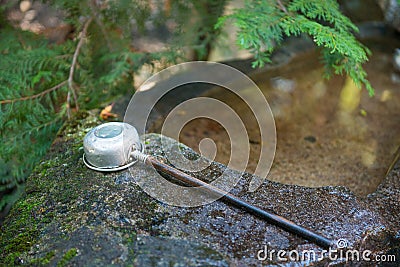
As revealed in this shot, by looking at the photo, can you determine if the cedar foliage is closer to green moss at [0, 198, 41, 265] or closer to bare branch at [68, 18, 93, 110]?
bare branch at [68, 18, 93, 110]

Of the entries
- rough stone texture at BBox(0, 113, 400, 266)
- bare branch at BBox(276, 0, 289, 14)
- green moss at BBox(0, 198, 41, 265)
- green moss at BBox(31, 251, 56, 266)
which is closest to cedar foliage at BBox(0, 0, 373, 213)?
bare branch at BBox(276, 0, 289, 14)

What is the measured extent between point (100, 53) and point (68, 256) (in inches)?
85.4

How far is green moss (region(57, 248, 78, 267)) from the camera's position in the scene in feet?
5.22

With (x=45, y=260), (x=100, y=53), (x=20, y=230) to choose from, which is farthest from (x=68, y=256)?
(x=100, y=53)

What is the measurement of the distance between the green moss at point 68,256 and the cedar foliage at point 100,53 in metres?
1.30

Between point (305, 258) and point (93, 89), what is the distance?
84.9 inches

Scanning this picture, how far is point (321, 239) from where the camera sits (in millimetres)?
1692

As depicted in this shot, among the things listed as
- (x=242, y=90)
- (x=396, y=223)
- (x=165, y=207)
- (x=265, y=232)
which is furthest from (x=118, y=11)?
(x=396, y=223)

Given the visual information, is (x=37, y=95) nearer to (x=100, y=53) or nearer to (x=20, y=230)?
(x=100, y=53)

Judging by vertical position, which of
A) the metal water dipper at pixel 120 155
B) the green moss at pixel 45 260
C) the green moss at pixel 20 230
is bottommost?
the green moss at pixel 20 230

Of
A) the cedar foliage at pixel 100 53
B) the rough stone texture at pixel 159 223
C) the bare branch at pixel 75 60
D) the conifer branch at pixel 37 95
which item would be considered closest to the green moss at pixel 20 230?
the rough stone texture at pixel 159 223

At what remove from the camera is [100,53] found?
11.3 feet

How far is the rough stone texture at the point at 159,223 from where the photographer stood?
1.63 metres

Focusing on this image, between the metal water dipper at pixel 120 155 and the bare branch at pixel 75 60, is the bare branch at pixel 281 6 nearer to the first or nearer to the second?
the metal water dipper at pixel 120 155
